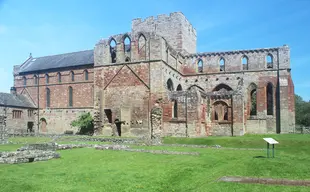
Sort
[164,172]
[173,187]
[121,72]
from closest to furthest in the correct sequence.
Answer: [173,187], [164,172], [121,72]

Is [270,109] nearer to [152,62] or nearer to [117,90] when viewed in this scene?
[152,62]

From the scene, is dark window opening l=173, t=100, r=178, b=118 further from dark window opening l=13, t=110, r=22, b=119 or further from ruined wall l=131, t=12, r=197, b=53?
dark window opening l=13, t=110, r=22, b=119

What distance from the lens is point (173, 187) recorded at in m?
10.4

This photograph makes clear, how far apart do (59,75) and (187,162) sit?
38.1 m

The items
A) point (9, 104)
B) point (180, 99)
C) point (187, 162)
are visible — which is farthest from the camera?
point (9, 104)

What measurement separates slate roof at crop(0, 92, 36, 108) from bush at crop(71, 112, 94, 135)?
32.8 ft

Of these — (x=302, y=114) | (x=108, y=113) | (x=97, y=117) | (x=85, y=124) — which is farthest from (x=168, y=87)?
(x=302, y=114)

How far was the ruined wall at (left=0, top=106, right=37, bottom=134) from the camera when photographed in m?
44.1

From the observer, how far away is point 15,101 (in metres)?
46.8

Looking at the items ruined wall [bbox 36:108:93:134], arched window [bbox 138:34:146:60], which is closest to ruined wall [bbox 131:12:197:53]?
arched window [bbox 138:34:146:60]

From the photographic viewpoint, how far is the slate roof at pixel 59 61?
157ft

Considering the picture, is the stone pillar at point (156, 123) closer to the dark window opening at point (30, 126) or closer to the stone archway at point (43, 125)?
the stone archway at point (43, 125)

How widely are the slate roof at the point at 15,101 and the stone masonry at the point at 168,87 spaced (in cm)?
136

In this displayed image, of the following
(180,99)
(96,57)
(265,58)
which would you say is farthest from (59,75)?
(265,58)
